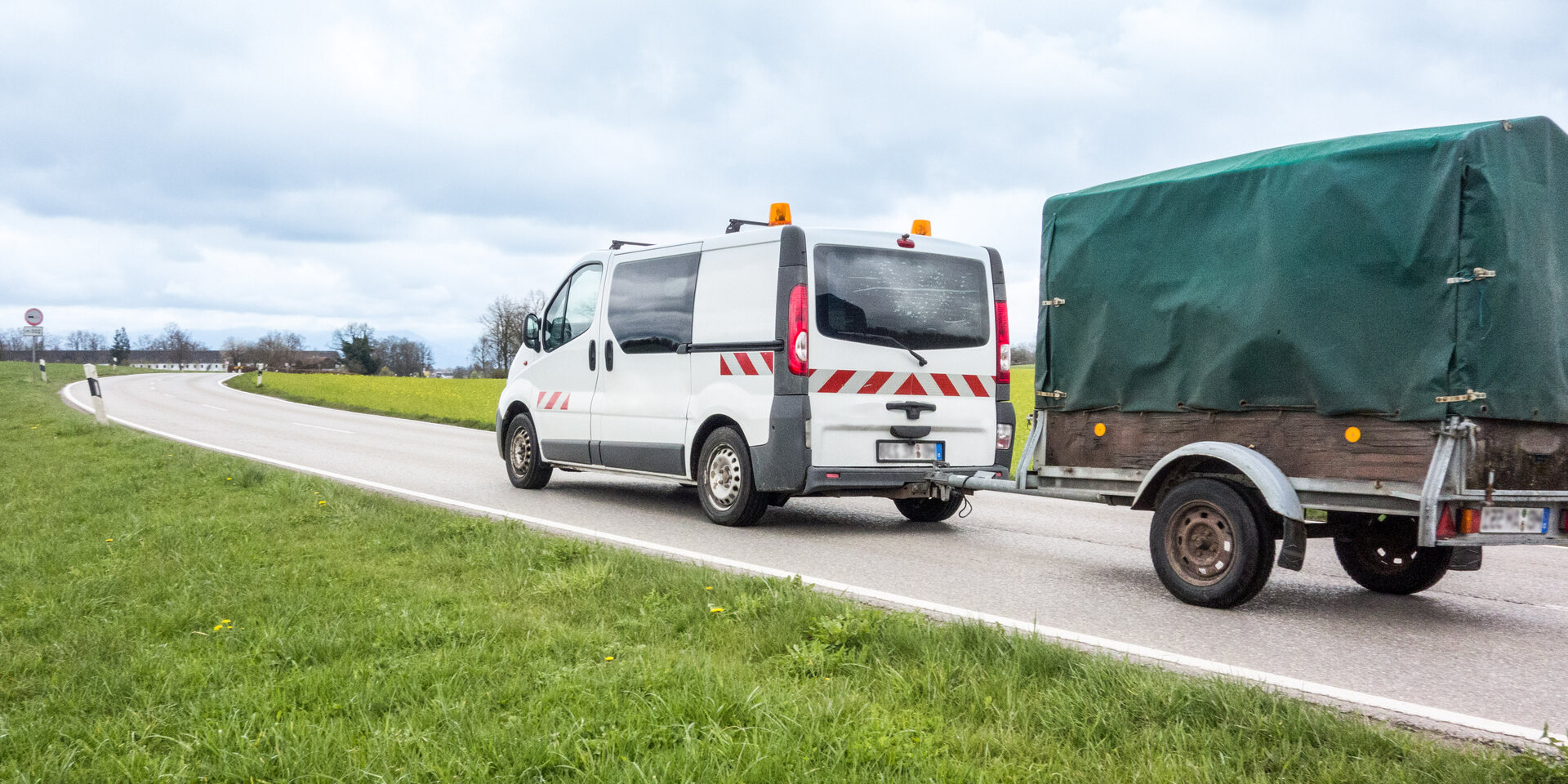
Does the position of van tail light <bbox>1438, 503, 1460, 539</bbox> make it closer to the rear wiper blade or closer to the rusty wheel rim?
the rusty wheel rim

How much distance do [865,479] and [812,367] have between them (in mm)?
945

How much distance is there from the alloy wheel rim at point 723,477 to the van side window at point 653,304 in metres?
1.02

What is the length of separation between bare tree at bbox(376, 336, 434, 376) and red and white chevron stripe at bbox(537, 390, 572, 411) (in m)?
95.6

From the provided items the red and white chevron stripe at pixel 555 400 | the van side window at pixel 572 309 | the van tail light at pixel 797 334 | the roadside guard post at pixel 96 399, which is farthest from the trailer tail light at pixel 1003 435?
the roadside guard post at pixel 96 399

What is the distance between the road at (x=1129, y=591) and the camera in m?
4.53

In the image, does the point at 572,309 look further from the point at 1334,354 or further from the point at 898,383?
the point at 1334,354

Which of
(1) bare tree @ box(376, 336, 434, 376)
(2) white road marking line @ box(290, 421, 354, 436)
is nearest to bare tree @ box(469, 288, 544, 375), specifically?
(1) bare tree @ box(376, 336, 434, 376)

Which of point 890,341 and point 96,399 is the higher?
point 890,341

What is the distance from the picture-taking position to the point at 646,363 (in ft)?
32.1

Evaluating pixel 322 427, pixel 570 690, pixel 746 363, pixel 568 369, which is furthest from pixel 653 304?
pixel 322 427

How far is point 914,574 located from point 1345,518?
240 cm

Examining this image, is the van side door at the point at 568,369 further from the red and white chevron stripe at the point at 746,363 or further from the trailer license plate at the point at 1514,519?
the trailer license plate at the point at 1514,519

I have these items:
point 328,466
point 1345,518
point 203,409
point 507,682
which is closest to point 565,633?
point 507,682

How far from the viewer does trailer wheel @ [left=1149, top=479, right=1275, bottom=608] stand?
18.4 ft
